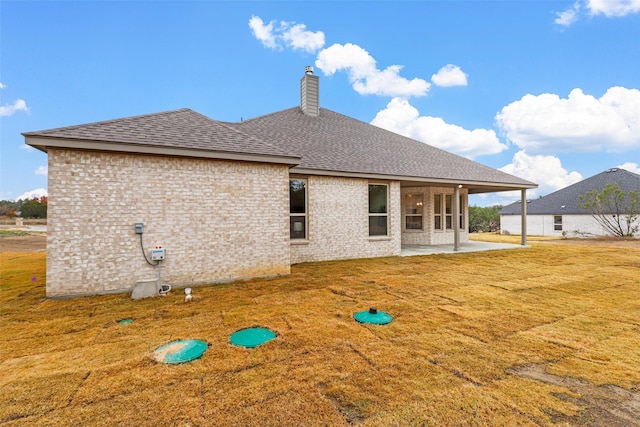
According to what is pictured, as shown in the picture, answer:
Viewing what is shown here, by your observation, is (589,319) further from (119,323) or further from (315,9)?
(315,9)

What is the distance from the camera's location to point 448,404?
211 cm

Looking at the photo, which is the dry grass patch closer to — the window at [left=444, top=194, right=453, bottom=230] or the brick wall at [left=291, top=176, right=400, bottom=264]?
the brick wall at [left=291, top=176, right=400, bottom=264]

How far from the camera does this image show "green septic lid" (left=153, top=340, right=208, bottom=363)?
2.81 metres

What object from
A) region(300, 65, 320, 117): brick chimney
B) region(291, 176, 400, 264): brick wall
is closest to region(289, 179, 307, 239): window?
region(291, 176, 400, 264): brick wall

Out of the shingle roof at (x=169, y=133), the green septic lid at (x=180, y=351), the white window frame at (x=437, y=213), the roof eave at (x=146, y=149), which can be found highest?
the shingle roof at (x=169, y=133)

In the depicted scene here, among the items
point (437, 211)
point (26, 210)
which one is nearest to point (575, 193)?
point (437, 211)

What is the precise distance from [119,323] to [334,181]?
6.78 m

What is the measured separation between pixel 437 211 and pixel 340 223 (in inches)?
263

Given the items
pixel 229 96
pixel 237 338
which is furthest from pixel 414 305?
pixel 229 96

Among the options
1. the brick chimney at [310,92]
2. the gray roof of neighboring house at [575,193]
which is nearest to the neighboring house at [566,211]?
the gray roof of neighboring house at [575,193]

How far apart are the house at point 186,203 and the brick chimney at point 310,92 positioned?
3.82 m

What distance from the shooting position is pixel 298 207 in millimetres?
8562

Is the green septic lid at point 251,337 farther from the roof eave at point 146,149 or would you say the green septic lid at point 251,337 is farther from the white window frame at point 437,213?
the white window frame at point 437,213

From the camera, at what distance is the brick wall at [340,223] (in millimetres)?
8672
